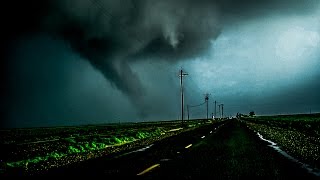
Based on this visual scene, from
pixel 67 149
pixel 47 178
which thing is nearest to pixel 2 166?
pixel 47 178

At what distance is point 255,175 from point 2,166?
10990mm

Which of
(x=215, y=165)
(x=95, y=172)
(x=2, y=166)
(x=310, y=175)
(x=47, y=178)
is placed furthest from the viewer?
(x=2, y=166)

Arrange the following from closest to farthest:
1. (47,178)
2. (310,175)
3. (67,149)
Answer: (310,175) < (47,178) < (67,149)

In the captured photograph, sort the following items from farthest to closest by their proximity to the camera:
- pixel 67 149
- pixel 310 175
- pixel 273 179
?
1. pixel 67 149
2. pixel 310 175
3. pixel 273 179

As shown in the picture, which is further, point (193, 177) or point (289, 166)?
point (289, 166)

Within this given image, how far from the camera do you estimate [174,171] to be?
31.4 feet

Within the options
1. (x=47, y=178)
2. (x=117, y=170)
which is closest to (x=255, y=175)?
(x=117, y=170)

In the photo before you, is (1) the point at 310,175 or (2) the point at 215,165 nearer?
(1) the point at 310,175

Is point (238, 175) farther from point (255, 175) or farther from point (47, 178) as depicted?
point (47, 178)

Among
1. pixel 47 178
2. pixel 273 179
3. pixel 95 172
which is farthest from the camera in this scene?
pixel 95 172

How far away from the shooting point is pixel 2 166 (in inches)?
564

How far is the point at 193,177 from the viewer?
841cm

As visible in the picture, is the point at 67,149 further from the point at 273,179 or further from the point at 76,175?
the point at 273,179

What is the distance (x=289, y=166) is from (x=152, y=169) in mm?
4336
